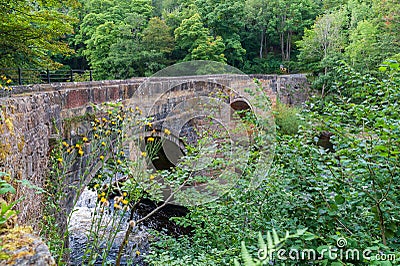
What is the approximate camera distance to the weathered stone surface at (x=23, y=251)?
5.42 ft

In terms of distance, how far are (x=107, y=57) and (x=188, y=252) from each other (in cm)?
2165

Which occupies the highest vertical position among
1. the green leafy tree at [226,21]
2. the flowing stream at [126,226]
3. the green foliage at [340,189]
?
the green leafy tree at [226,21]

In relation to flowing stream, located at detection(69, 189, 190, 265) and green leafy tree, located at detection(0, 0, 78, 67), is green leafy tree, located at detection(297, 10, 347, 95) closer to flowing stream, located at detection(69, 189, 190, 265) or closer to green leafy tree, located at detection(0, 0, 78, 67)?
flowing stream, located at detection(69, 189, 190, 265)

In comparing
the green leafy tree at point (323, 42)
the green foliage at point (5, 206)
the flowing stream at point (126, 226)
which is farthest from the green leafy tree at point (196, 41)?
the green foliage at point (5, 206)

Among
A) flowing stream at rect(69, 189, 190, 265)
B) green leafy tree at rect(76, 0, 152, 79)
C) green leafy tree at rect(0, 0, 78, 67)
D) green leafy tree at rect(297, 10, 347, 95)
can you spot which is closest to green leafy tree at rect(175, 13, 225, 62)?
green leafy tree at rect(76, 0, 152, 79)

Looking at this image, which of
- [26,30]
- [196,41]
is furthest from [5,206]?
[196,41]

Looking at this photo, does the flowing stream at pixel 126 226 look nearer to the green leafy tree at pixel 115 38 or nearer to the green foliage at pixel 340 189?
the green foliage at pixel 340 189

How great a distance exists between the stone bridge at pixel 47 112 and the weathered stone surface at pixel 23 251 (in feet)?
2.19

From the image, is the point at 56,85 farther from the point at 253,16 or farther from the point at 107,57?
the point at 253,16

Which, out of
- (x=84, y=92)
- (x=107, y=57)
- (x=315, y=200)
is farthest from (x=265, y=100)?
(x=107, y=57)

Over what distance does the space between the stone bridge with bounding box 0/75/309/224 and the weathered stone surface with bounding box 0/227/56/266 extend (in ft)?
2.19

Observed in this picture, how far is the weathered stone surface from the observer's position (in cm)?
165

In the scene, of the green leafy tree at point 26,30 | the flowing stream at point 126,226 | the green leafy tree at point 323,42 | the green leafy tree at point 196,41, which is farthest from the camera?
the green leafy tree at point 323,42

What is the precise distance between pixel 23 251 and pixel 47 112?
2.75 metres
